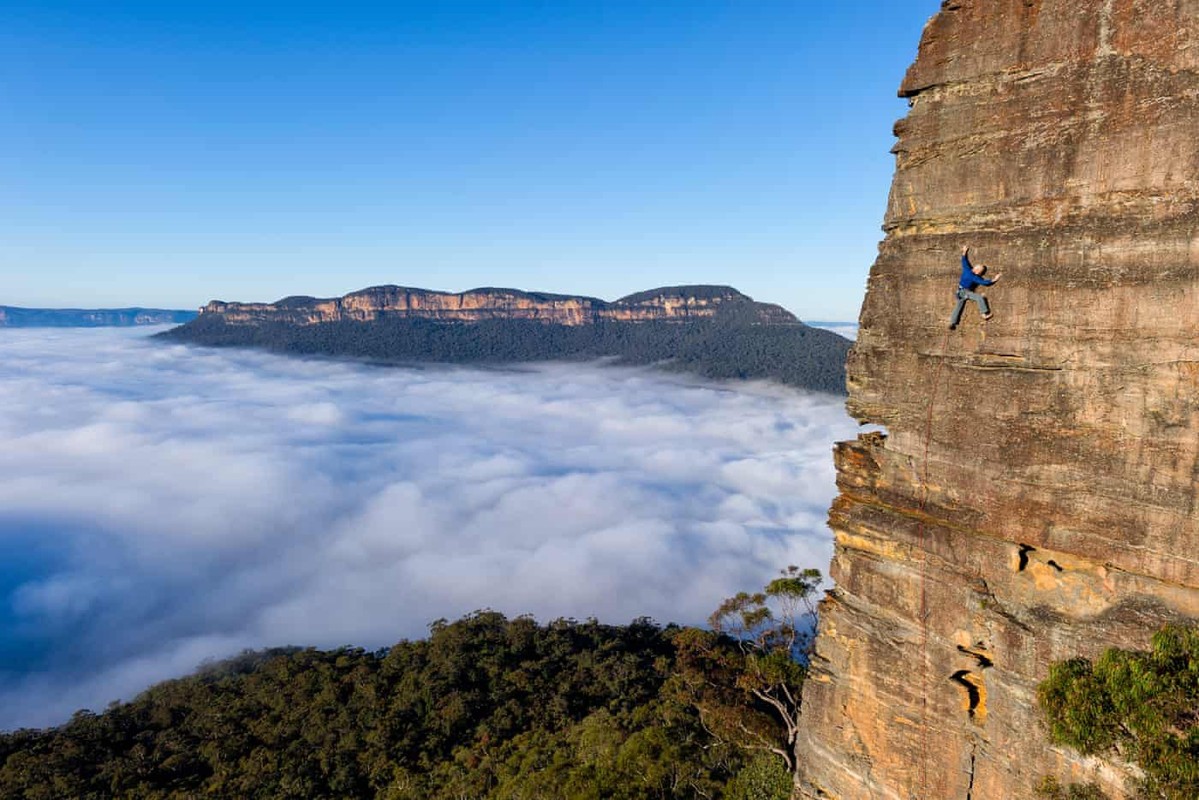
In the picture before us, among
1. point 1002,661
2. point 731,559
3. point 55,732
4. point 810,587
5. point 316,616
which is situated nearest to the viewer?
point 1002,661

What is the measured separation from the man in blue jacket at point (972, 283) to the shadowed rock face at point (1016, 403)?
0.24m

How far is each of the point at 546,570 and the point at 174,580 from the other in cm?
8042

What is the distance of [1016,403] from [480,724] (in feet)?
125

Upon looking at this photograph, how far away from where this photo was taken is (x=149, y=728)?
44500mm

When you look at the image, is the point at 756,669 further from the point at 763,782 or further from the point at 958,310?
the point at 958,310

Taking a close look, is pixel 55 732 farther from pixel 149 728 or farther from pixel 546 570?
pixel 546 570

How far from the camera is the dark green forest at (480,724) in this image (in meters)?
23.7

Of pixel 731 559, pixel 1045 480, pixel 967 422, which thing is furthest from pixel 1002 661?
pixel 731 559

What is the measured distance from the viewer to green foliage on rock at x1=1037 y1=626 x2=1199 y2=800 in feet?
25.5

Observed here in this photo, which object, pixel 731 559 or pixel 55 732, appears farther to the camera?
pixel 731 559

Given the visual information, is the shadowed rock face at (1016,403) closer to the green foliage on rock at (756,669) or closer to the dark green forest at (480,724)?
the green foliage on rock at (756,669)

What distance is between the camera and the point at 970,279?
1080 centimetres

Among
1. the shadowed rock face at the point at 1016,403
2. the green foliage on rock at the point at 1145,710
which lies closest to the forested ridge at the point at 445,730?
the shadowed rock face at the point at 1016,403

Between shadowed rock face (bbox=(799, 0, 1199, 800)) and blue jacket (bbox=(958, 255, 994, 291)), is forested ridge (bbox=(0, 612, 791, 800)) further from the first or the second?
blue jacket (bbox=(958, 255, 994, 291))
